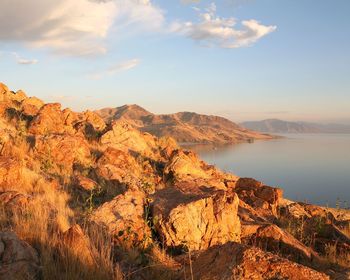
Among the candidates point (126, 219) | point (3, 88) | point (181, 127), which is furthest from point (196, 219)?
point (181, 127)

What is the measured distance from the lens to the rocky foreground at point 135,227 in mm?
4262

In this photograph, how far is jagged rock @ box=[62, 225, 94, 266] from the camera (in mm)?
4547

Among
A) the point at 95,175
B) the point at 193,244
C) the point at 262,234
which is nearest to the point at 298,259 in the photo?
the point at 262,234

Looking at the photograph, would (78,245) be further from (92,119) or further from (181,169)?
(92,119)

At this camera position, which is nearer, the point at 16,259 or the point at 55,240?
the point at 16,259

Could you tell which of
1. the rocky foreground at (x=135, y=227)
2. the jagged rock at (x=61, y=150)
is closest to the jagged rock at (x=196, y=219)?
the rocky foreground at (x=135, y=227)

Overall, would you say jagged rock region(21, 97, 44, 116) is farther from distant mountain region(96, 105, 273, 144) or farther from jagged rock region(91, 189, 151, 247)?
distant mountain region(96, 105, 273, 144)

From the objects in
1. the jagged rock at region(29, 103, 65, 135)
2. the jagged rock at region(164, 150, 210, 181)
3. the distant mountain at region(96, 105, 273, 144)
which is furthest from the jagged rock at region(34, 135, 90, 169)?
the distant mountain at region(96, 105, 273, 144)

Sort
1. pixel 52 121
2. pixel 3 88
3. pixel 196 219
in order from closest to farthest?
pixel 196 219 < pixel 52 121 < pixel 3 88

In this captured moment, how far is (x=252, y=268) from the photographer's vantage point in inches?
149

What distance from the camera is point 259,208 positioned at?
39.8 feet

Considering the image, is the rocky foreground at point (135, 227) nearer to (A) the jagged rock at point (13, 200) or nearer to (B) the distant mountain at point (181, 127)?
(A) the jagged rock at point (13, 200)

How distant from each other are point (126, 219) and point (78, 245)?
204cm

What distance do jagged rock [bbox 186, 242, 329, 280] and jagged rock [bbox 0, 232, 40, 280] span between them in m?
1.90
